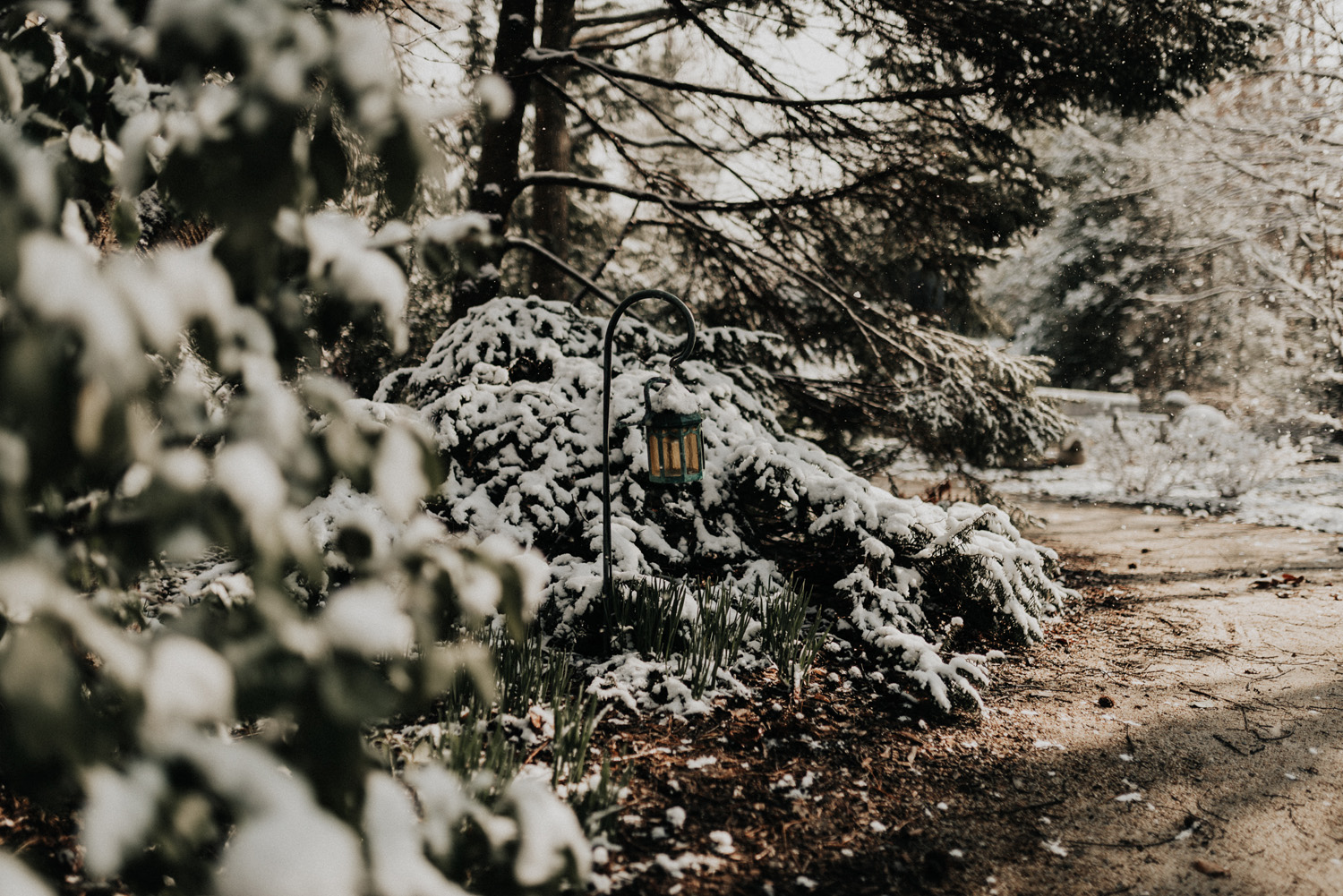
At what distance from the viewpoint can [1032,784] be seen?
253 centimetres

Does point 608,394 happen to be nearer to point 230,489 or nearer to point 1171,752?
point 230,489

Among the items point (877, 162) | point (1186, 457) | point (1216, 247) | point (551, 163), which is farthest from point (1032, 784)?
point (1216, 247)

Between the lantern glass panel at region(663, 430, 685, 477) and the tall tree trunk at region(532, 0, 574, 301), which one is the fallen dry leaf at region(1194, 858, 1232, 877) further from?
the tall tree trunk at region(532, 0, 574, 301)

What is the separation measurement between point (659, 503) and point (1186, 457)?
8.31 metres

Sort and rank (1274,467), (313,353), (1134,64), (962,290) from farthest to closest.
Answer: (1274,467) → (962,290) → (1134,64) → (313,353)

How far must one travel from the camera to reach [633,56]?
941cm

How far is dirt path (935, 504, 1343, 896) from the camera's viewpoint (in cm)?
210

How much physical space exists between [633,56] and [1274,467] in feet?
31.2

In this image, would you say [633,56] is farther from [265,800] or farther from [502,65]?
[265,800]

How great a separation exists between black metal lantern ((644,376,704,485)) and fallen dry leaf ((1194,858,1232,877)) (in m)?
2.05

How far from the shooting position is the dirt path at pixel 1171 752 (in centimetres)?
210

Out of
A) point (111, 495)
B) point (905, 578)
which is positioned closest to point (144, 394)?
point (111, 495)

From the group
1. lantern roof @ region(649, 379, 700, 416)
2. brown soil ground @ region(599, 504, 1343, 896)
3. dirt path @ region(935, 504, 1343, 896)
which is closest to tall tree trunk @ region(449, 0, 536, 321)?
lantern roof @ region(649, 379, 700, 416)

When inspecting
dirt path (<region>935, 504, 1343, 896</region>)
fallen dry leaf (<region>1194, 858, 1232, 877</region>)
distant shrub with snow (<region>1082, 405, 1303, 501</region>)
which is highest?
distant shrub with snow (<region>1082, 405, 1303, 501</region>)
